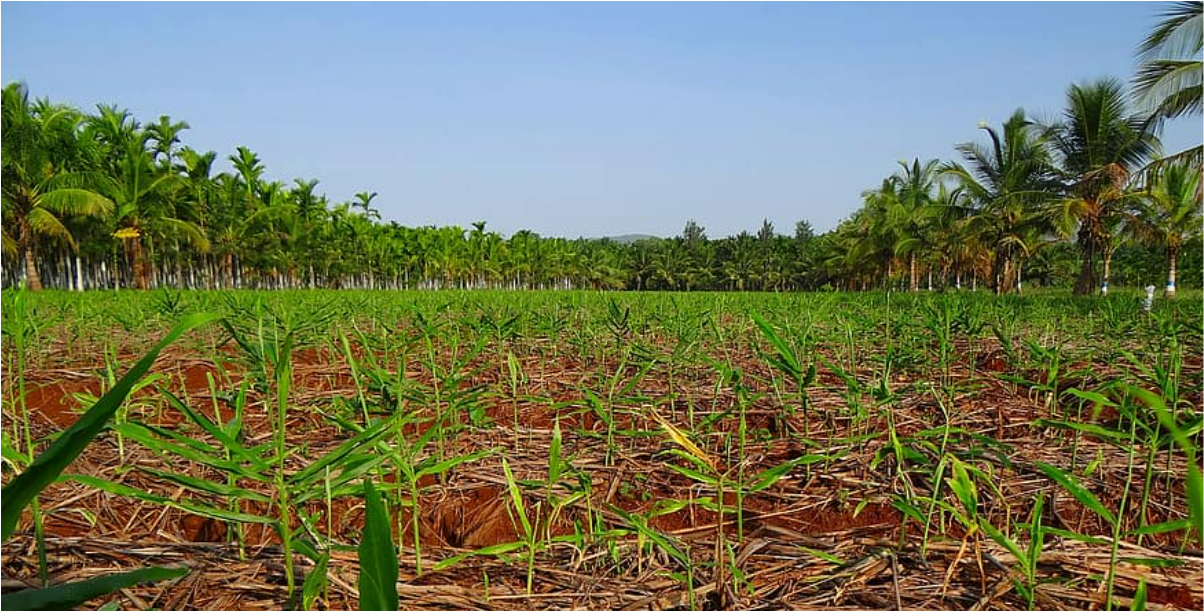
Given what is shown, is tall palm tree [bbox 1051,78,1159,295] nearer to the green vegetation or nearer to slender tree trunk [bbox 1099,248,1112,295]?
slender tree trunk [bbox 1099,248,1112,295]

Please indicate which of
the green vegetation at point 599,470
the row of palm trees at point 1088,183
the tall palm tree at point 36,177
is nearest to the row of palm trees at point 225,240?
the tall palm tree at point 36,177

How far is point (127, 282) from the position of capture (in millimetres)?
29141

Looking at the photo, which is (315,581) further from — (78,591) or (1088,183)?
(1088,183)

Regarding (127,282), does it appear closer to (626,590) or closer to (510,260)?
(510,260)

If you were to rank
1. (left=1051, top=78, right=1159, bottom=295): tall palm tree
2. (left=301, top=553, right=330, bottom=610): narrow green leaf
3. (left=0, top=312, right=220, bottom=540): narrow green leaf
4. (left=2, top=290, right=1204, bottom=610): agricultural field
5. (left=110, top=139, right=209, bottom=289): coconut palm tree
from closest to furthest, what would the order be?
(left=0, top=312, right=220, bottom=540): narrow green leaf
(left=301, top=553, right=330, bottom=610): narrow green leaf
(left=2, top=290, right=1204, bottom=610): agricultural field
(left=1051, top=78, right=1159, bottom=295): tall palm tree
(left=110, top=139, right=209, bottom=289): coconut palm tree

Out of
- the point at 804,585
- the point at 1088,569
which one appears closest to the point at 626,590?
the point at 804,585

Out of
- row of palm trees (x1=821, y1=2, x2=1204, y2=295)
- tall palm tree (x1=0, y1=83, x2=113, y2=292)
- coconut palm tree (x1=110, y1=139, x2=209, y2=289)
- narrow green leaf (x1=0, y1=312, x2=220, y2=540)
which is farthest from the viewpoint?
coconut palm tree (x1=110, y1=139, x2=209, y2=289)

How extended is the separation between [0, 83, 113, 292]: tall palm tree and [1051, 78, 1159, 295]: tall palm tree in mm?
26122

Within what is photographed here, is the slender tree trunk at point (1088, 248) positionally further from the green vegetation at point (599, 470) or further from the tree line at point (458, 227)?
the green vegetation at point (599, 470)

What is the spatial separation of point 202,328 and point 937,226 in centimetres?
2561

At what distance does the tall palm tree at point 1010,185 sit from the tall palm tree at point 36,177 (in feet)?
85.3

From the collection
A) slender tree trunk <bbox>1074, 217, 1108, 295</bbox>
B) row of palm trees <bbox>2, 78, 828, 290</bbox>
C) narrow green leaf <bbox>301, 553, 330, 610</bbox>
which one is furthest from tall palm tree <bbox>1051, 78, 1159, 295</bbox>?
row of palm trees <bbox>2, 78, 828, 290</bbox>

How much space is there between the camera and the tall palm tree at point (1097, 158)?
47.0 feet

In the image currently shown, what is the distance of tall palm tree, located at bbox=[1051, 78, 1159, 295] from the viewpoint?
47.0 ft
